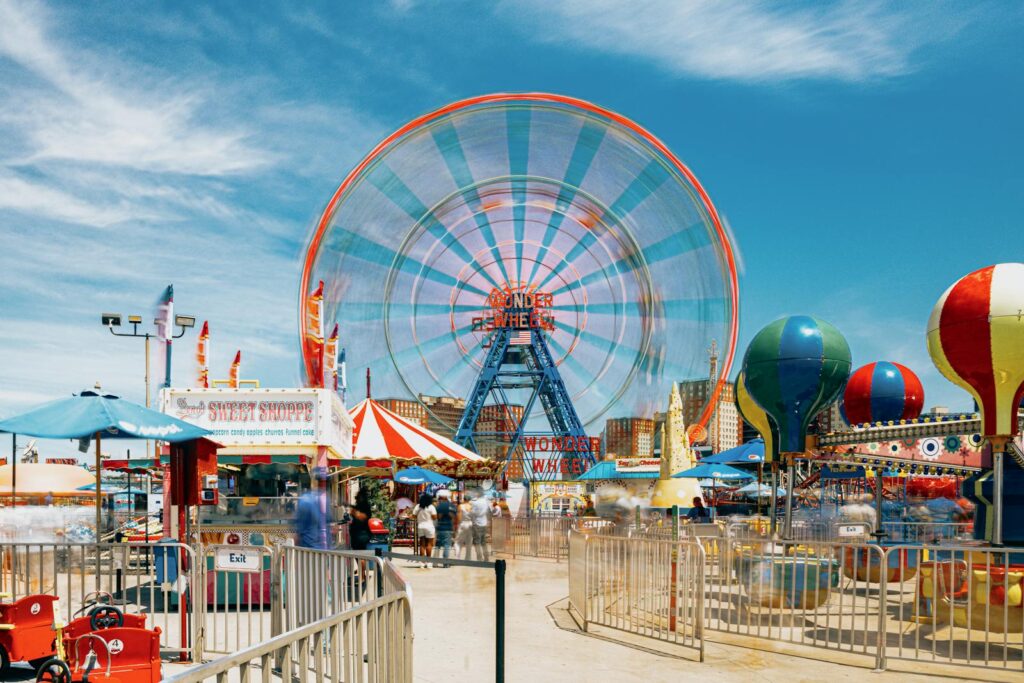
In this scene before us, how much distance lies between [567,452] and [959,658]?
93.7ft

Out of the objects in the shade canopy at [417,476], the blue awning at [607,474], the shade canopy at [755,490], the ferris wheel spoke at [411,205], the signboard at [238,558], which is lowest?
the shade canopy at [755,490]

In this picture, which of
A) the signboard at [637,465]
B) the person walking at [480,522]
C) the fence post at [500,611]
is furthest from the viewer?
the signboard at [637,465]

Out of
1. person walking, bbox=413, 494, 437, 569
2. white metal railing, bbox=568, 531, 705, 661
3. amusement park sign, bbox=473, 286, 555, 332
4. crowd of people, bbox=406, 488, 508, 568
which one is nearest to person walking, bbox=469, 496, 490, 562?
crowd of people, bbox=406, 488, 508, 568

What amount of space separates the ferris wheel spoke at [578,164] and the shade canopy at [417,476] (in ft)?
36.4

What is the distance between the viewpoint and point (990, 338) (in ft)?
30.8

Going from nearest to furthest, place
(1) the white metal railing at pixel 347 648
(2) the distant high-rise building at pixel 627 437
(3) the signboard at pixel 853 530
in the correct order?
(1) the white metal railing at pixel 347 648 < (3) the signboard at pixel 853 530 < (2) the distant high-rise building at pixel 627 437

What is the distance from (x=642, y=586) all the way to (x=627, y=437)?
36111 millimetres

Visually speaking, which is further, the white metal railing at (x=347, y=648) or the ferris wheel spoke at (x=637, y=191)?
the ferris wheel spoke at (x=637, y=191)

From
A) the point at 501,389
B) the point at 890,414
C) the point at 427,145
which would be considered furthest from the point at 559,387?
the point at 890,414

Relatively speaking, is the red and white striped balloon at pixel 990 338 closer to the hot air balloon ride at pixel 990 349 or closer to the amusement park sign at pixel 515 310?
the hot air balloon ride at pixel 990 349

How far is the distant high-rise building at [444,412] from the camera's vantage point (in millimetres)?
35219

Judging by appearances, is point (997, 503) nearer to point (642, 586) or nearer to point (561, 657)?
point (642, 586)

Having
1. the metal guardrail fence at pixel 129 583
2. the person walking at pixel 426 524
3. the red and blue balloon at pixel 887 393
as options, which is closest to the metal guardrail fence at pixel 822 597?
the metal guardrail fence at pixel 129 583

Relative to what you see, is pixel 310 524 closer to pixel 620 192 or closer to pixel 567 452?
pixel 620 192
